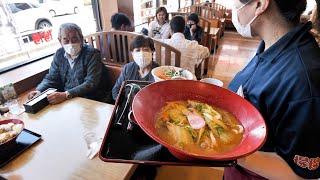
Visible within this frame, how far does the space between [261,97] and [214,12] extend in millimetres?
5160

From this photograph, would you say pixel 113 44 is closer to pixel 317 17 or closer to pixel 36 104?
pixel 36 104

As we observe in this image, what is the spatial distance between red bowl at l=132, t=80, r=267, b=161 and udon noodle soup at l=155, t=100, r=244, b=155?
25 millimetres

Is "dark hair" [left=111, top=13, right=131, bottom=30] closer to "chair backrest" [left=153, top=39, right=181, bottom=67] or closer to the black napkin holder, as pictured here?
"chair backrest" [left=153, top=39, right=181, bottom=67]

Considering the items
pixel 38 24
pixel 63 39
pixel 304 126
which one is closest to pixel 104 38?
pixel 63 39

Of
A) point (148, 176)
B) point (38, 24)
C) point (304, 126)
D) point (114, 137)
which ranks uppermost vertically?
point (38, 24)

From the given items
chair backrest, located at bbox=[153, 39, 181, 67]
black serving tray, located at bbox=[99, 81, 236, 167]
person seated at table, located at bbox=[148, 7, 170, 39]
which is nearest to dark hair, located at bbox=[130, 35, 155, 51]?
chair backrest, located at bbox=[153, 39, 181, 67]

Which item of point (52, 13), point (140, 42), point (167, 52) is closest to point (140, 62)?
point (140, 42)

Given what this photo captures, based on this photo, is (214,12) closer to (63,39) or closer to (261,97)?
(63,39)

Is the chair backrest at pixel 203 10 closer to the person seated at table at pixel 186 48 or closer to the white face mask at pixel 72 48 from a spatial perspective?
the person seated at table at pixel 186 48

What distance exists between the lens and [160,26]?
12.2 ft

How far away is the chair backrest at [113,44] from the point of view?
2.04 metres

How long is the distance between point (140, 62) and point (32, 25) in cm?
152

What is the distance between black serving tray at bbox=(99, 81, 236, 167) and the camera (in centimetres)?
54

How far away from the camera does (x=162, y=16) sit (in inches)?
143
